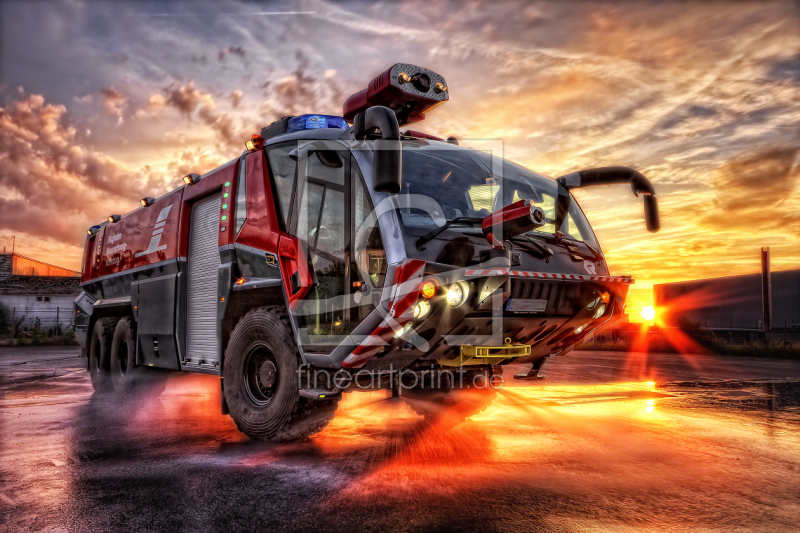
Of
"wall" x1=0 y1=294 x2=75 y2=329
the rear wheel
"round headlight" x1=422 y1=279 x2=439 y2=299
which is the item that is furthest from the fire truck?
"wall" x1=0 y1=294 x2=75 y2=329

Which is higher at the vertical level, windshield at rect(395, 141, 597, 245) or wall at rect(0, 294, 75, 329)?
windshield at rect(395, 141, 597, 245)

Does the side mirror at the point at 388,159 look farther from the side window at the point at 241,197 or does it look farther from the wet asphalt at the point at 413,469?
the side window at the point at 241,197

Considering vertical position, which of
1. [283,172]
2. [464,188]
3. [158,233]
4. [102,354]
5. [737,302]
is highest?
[283,172]

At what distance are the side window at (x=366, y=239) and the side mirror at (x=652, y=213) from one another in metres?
2.90

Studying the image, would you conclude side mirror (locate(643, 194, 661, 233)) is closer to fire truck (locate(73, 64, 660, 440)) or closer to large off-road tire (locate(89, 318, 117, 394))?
fire truck (locate(73, 64, 660, 440))

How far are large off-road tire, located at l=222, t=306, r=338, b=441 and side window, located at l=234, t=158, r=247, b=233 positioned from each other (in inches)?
36.4

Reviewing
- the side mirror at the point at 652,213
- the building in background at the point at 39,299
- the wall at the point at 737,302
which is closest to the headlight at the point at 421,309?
the side mirror at the point at 652,213

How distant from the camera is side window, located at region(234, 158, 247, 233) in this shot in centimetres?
559

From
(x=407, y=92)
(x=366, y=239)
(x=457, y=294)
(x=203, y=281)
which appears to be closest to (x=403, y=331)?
(x=457, y=294)

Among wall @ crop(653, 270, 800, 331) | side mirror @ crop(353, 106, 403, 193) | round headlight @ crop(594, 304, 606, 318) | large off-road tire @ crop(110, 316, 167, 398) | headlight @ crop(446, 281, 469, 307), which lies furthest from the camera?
wall @ crop(653, 270, 800, 331)

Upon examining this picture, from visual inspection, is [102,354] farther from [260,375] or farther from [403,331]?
[403,331]

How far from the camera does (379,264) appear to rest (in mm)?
4293

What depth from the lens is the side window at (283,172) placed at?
5125 millimetres

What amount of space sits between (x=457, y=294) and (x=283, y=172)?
2049 millimetres
